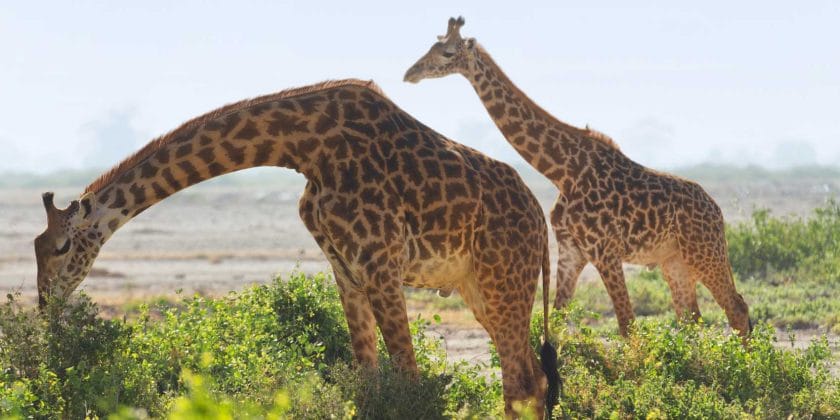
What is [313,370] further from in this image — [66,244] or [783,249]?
[783,249]

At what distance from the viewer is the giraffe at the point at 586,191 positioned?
10570 millimetres

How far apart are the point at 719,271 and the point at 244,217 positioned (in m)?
43.2

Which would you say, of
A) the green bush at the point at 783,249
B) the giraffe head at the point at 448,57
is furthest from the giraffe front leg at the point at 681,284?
the green bush at the point at 783,249

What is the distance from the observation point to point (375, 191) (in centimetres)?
743

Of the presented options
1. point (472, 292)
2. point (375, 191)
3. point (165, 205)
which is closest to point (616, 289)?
point (472, 292)

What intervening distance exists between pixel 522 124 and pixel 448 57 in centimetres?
96

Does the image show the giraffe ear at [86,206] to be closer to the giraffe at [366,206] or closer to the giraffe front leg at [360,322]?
the giraffe at [366,206]

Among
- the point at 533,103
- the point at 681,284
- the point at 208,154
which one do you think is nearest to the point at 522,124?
the point at 533,103

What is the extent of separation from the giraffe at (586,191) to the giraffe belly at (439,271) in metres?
2.82

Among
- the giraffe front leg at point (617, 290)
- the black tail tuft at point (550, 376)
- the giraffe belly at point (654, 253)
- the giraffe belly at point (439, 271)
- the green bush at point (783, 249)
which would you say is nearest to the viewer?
the giraffe belly at point (439, 271)

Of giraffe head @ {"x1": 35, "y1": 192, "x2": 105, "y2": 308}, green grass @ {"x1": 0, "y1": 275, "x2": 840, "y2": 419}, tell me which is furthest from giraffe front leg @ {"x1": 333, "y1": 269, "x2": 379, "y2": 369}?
giraffe head @ {"x1": 35, "y1": 192, "x2": 105, "y2": 308}

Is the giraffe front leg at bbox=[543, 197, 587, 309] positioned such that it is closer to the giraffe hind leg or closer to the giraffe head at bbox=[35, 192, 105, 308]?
the giraffe hind leg

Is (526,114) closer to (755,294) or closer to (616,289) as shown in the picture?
(616,289)

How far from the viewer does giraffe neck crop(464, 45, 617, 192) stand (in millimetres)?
10766
